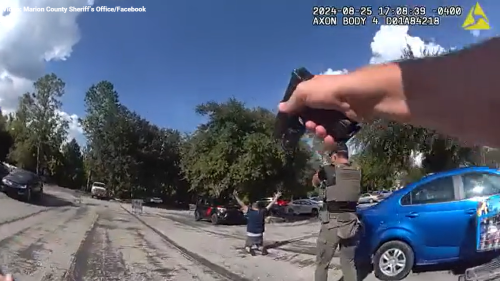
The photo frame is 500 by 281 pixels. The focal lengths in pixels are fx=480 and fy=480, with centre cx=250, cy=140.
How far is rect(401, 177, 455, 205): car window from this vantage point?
521 centimetres

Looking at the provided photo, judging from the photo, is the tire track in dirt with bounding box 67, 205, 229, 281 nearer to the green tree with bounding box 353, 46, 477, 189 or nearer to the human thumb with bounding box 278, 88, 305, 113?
the green tree with bounding box 353, 46, 477, 189

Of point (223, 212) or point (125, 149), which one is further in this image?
point (223, 212)

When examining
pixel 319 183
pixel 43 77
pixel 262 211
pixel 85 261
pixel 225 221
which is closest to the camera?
pixel 319 183

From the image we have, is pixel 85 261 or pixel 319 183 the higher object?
pixel 319 183

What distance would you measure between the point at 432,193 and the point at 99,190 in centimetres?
358

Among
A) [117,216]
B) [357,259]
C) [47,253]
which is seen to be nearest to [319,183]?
[357,259]

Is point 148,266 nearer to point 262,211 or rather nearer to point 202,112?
point 202,112

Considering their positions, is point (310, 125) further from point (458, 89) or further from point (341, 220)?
point (341, 220)

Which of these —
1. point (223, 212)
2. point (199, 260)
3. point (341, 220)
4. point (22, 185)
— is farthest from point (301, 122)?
point (223, 212)

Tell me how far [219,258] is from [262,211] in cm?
173

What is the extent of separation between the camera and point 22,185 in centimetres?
660

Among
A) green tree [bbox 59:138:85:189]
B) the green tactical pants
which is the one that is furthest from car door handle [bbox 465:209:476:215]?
green tree [bbox 59:138:85:189]

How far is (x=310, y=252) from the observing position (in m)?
7.38

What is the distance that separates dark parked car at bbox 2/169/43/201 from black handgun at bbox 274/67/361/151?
17.2 ft
